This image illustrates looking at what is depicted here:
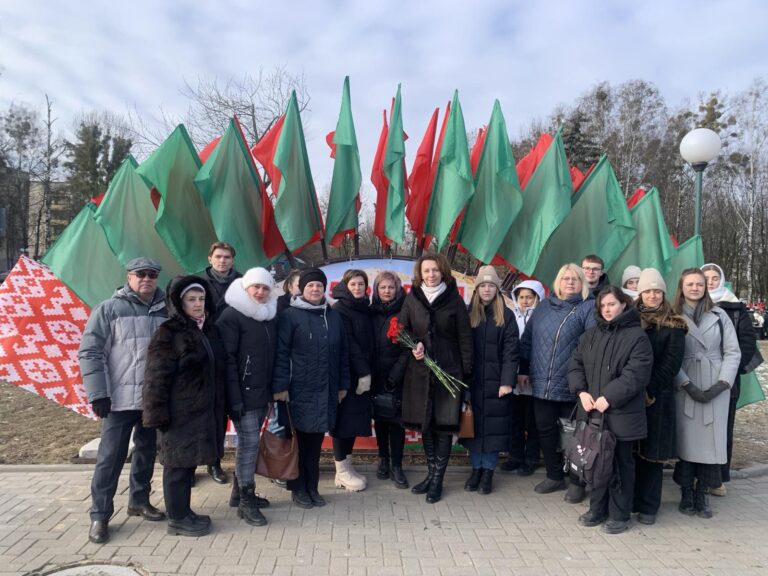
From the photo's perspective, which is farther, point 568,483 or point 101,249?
point 101,249

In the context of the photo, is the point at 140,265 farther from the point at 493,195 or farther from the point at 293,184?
the point at 493,195

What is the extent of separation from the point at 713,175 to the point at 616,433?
29.5 m

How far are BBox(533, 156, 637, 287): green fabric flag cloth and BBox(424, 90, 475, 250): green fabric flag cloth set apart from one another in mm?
1060

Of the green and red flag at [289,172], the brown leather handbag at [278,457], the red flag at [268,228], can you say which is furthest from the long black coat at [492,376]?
the red flag at [268,228]

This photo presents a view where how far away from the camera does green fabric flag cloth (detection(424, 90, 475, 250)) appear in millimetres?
4527

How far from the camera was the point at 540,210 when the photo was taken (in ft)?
A: 15.4

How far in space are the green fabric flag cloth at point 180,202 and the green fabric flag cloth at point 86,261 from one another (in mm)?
547

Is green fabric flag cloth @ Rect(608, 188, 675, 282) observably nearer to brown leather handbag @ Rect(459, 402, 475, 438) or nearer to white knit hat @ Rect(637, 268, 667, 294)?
white knit hat @ Rect(637, 268, 667, 294)

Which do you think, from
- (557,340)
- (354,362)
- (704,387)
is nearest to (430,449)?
(354,362)

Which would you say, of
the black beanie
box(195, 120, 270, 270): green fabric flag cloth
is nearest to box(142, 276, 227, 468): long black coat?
the black beanie

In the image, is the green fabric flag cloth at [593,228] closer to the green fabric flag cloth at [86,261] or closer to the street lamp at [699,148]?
the street lamp at [699,148]

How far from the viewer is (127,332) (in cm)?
315

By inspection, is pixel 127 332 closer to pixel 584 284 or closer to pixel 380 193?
pixel 380 193

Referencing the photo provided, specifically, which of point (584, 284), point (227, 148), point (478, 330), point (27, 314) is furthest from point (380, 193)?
point (27, 314)
